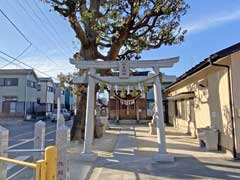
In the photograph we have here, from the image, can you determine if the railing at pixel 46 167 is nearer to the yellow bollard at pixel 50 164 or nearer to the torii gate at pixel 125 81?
the yellow bollard at pixel 50 164

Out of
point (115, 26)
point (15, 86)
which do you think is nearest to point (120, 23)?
point (115, 26)

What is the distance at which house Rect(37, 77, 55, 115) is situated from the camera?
143 ft

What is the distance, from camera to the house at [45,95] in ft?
143

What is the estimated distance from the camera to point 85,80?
10.6 metres

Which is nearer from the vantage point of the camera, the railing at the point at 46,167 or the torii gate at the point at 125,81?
the railing at the point at 46,167

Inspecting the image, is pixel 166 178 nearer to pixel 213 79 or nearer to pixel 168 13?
pixel 213 79

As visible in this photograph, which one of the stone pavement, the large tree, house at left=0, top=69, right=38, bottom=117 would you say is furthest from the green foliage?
house at left=0, top=69, right=38, bottom=117

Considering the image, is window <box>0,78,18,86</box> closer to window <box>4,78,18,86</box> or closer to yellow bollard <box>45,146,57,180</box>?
window <box>4,78,18,86</box>

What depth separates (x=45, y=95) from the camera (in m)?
46.2

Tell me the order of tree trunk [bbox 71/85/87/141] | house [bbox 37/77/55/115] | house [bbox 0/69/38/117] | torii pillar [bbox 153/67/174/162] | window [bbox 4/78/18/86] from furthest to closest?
house [bbox 37/77/55/115]
window [bbox 4/78/18/86]
house [bbox 0/69/38/117]
tree trunk [bbox 71/85/87/141]
torii pillar [bbox 153/67/174/162]

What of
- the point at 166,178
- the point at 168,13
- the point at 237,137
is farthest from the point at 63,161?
the point at 168,13

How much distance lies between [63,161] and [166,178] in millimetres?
3272

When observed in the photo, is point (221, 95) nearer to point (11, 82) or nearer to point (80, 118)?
point (80, 118)

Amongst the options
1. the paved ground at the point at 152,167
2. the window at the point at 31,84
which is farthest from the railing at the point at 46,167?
the window at the point at 31,84
